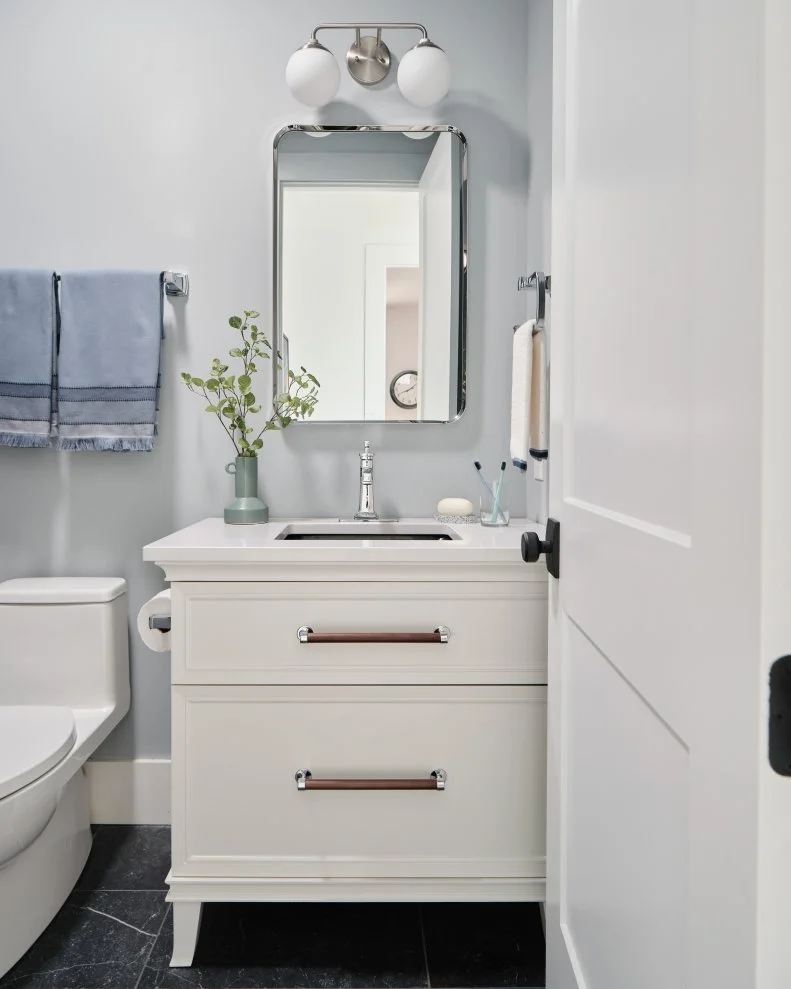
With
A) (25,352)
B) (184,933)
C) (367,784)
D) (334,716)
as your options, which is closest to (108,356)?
(25,352)

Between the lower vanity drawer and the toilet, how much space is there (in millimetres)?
280

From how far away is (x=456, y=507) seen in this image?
5.64 ft

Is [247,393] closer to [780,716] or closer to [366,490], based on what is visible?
[366,490]

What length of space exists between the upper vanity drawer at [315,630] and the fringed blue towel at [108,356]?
625 millimetres

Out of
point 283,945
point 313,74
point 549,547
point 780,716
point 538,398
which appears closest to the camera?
point 780,716

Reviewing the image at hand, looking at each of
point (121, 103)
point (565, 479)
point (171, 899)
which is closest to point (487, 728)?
point (565, 479)

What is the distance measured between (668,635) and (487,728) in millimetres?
802

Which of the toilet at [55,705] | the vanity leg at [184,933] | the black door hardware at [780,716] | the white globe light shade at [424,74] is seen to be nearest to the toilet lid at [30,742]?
the toilet at [55,705]

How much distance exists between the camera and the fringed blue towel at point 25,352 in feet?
5.61

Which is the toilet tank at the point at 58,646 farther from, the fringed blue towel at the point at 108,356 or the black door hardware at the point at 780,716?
the black door hardware at the point at 780,716

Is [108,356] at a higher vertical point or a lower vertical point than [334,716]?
higher

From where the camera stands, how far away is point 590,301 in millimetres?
845

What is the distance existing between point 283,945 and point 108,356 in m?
1.40

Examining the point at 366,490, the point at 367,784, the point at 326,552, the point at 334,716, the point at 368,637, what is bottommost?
the point at 367,784
